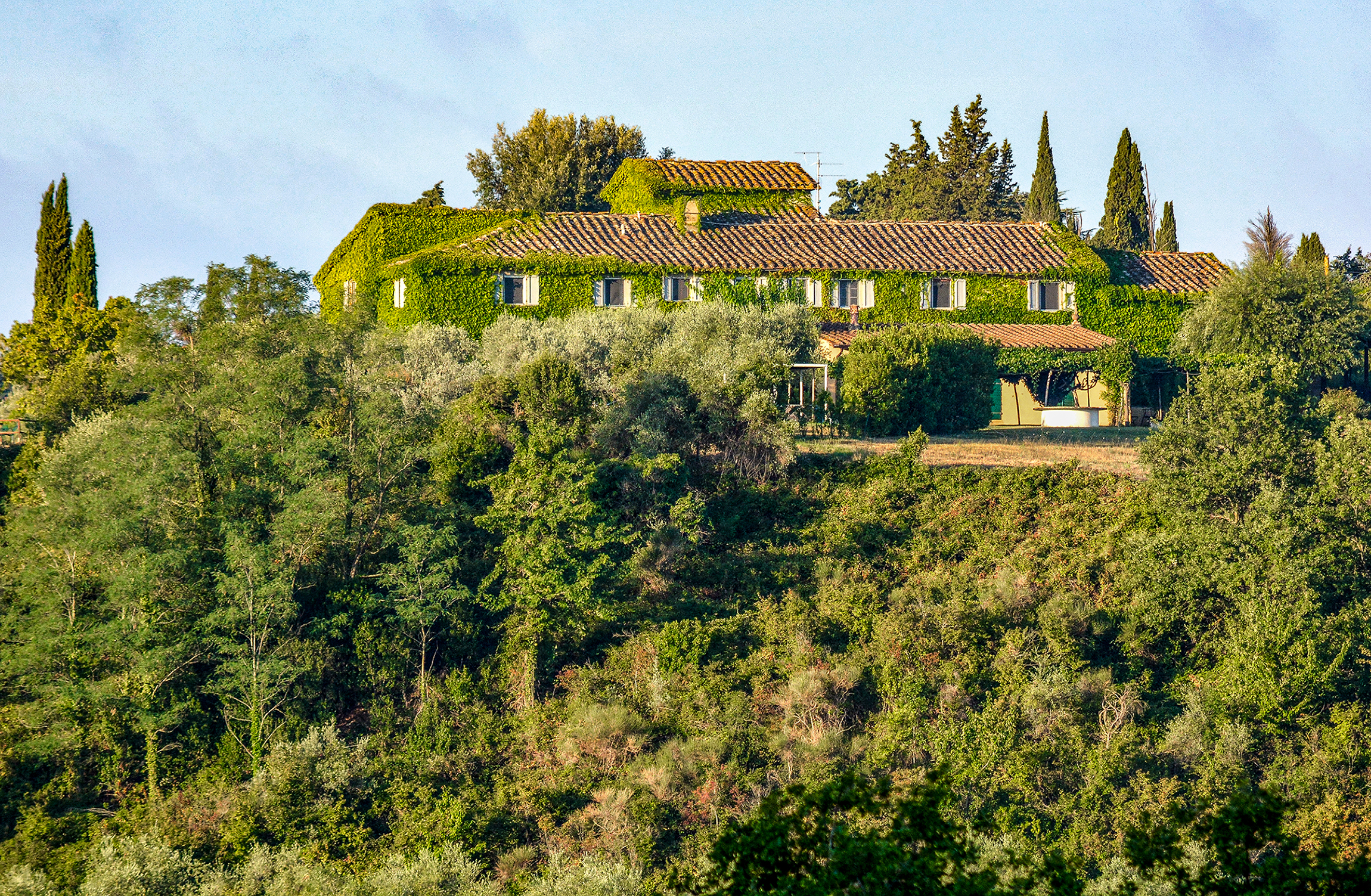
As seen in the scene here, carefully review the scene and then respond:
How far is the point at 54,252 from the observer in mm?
48500

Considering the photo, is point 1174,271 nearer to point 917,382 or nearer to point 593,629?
point 917,382

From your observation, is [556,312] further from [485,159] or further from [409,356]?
[485,159]

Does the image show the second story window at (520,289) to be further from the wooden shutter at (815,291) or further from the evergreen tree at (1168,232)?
the evergreen tree at (1168,232)

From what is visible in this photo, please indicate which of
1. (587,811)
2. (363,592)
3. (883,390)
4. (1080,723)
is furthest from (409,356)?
(1080,723)

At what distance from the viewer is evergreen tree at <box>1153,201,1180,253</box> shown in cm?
6962

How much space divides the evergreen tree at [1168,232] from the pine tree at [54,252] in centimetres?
5299

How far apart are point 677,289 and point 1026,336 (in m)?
13.5

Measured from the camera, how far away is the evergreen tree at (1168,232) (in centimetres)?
6962

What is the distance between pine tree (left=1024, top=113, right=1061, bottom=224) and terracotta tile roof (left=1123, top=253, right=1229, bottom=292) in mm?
11995

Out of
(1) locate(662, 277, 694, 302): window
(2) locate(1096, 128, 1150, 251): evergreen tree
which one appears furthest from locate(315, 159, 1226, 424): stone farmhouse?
(2) locate(1096, 128, 1150, 251): evergreen tree

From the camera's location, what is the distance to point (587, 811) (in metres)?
25.5

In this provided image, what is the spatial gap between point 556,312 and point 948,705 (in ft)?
81.8

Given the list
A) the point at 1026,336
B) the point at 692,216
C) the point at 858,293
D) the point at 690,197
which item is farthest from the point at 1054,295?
the point at 690,197

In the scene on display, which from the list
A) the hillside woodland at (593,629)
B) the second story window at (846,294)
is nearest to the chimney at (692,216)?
the second story window at (846,294)
